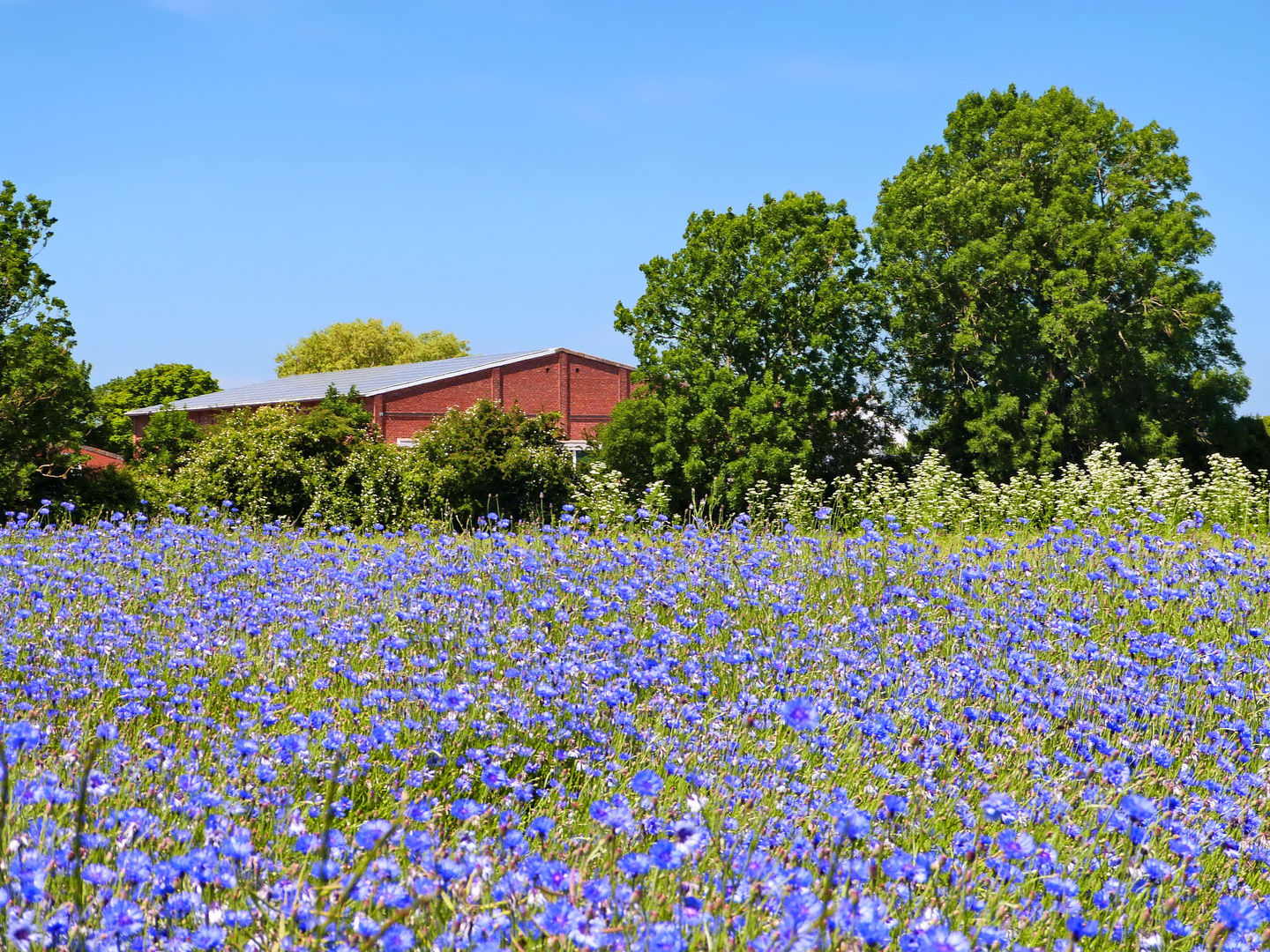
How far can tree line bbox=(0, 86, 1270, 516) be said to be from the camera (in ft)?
83.5

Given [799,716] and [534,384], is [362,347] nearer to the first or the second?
[534,384]

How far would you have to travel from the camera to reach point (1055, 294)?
2530cm

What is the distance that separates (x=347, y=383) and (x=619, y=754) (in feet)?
137

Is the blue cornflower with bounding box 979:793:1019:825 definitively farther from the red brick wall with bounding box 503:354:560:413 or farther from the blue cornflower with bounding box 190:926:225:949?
the red brick wall with bounding box 503:354:560:413

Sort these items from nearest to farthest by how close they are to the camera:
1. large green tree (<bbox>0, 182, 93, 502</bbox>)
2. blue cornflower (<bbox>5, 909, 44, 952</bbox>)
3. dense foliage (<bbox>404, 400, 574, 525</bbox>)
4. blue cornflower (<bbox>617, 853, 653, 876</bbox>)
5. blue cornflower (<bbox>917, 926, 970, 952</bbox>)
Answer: blue cornflower (<bbox>5, 909, 44, 952</bbox>) < blue cornflower (<bbox>917, 926, 970, 952</bbox>) < blue cornflower (<bbox>617, 853, 653, 876</bbox>) < large green tree (<bbox>0, 182, 93, 502</bbox>) < dense foliage (<bbox>404, 400, 574, 525</bbox>)

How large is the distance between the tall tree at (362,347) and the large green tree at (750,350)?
36.4 metres

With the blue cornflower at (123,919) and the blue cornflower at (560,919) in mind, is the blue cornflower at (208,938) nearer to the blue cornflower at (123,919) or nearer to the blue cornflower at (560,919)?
the blue cornflower at (123,919)

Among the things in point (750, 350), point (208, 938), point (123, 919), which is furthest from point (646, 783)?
point (750, 350)

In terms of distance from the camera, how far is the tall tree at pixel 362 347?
210 feet

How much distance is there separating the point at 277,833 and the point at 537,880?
2.64ft

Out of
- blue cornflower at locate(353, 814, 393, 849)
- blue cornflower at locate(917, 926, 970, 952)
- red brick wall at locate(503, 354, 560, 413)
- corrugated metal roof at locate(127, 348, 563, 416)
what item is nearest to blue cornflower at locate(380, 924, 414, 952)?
blue cornflower at locate(353, 814, 393, 849)

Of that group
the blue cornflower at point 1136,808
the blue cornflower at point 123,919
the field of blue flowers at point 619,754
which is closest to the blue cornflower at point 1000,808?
the field of blue flowers at point 619,754

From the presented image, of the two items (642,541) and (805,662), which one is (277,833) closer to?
(805,662)

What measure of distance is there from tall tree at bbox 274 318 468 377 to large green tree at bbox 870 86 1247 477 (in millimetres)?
41400
